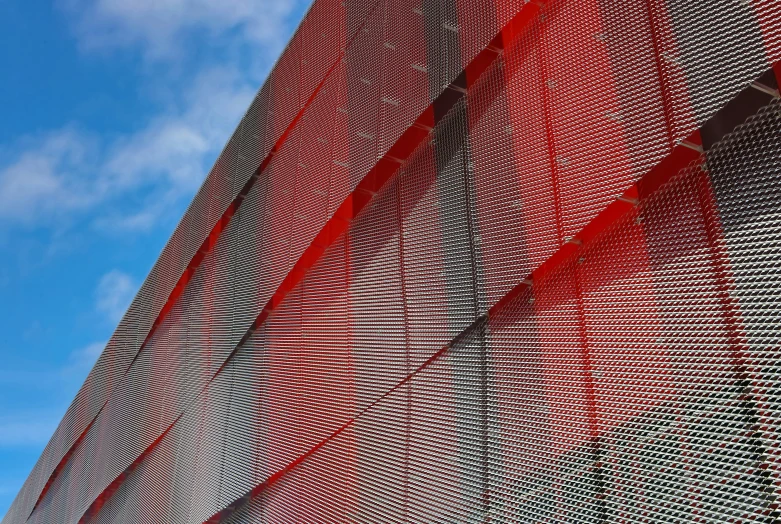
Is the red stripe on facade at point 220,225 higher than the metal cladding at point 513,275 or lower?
higher

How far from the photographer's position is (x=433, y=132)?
19.2 ft

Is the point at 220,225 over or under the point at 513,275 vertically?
over

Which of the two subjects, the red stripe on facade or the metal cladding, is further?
the red stripe on facade

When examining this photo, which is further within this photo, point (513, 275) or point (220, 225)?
point (220, 225)

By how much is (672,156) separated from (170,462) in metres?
9.32

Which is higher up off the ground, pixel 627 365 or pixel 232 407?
pixel 232 407

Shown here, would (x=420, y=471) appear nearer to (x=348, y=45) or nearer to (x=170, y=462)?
(x=348, y=45)

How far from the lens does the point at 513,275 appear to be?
4254 mm

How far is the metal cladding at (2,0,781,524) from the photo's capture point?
2.97 meters

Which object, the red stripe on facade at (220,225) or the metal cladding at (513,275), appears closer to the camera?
the metal cladding at (513,275)

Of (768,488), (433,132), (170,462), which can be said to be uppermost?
(433,132)

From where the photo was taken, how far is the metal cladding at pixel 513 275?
2.97 metres

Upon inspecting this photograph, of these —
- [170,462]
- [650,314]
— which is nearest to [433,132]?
[650,314]

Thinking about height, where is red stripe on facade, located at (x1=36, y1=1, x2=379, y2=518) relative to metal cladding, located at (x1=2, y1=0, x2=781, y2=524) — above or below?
above
